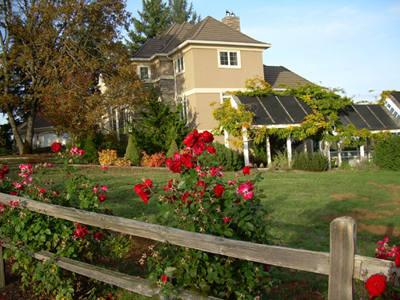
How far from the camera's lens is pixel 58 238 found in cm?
393

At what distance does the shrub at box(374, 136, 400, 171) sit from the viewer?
17.3 metres

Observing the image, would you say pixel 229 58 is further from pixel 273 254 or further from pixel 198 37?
pixel 273 254

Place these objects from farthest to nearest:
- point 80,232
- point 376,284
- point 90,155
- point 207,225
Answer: point 90,155 → point 80,232 → point 207,225 → point 376,284

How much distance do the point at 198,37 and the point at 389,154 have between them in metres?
12.6

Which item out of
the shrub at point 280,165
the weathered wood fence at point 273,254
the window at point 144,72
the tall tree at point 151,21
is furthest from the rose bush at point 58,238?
the tall tree at point 151,21

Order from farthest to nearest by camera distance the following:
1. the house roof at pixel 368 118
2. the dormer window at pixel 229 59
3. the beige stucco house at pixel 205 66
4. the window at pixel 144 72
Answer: the window at pixel 144 72 < the dormer window at pixel 229 59 < the beige stucco house at pixel 205 66 < the house roof at pixel 368 118

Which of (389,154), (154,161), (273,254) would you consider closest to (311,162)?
(389,154)

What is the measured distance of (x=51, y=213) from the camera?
150 inches

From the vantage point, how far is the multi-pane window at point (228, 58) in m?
22.1

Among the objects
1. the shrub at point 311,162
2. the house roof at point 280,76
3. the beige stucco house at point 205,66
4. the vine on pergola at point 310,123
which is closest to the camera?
the shrub at point 311,162

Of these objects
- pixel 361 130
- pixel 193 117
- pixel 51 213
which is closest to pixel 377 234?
pixel 51 213

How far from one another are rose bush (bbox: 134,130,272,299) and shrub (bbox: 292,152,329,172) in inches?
566

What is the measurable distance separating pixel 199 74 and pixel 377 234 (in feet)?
54.3

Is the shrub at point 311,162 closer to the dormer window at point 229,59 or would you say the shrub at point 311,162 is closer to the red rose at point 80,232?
the dormer window at point 229,59
